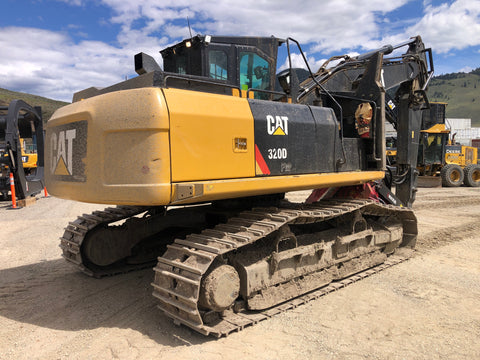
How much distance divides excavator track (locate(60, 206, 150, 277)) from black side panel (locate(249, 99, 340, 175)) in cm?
191

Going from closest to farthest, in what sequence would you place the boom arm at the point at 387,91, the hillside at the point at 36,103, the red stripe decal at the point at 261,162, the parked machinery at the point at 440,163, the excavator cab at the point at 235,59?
1. the red stripe decal at the point at 261,162
2. the excavator cab at the point at 235,59
3. the boom arm at the point at 387,91
4. the parked machinery at the point at 440,163
5. the hillside at the point at 36,103

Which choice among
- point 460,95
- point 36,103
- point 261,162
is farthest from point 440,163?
point 460,95

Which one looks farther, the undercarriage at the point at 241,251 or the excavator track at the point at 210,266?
the undercarriage at the point at 241,251

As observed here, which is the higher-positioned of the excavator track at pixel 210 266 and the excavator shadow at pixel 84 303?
the excavator track at pixel 210 266

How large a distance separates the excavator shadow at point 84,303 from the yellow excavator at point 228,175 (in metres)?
0.20

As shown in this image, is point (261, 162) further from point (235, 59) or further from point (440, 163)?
point (440, 163)

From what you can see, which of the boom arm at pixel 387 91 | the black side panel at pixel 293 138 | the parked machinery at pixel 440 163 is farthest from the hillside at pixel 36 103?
the black side panel at pixel 293 138

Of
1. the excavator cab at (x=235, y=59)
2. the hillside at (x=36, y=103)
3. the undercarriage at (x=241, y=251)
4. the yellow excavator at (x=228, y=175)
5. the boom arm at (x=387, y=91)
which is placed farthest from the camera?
the hillside at (x=36, y=103)

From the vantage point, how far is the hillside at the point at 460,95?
479 ft

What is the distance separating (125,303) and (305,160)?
243cm

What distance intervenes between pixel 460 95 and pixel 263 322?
7775 inches

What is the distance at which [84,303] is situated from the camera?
13.6ft

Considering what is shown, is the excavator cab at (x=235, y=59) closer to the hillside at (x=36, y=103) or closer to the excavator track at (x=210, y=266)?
the excavator track at (x=210, y=266)

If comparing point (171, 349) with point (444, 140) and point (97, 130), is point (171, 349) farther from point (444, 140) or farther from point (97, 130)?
point (444, 140)
